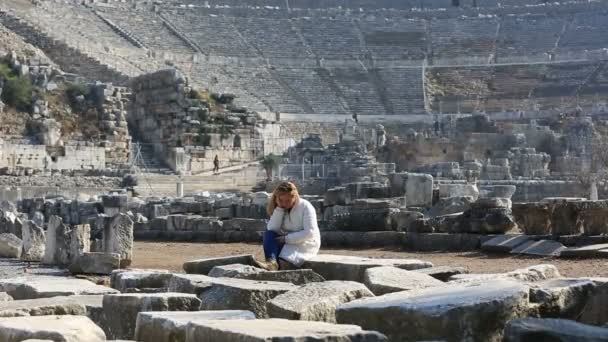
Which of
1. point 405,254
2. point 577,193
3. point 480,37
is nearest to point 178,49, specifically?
point 480,37

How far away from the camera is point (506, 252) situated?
12219 mm

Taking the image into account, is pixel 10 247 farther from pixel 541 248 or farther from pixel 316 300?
pixel 316 300

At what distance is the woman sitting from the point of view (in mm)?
9695

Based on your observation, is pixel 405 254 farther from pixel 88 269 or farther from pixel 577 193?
pixel 577 193

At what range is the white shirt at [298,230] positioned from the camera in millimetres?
9680

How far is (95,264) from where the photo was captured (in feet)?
37.6

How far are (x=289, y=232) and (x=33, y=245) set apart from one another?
18.5 feet

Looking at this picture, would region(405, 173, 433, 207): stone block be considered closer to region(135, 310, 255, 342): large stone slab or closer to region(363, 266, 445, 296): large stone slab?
region(363, 266, 445, 296): large stone slab

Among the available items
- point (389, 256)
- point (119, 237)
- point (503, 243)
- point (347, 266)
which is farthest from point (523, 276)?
point (119, 237)

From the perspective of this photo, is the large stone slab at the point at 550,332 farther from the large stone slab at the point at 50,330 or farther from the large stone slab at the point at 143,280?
the large stone slab at the point at 143,280

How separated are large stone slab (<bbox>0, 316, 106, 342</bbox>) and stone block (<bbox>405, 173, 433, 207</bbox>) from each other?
41.5 ft

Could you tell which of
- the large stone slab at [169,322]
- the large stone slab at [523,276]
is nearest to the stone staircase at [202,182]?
the large stone slab at [523,276]

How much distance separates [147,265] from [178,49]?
4235cm

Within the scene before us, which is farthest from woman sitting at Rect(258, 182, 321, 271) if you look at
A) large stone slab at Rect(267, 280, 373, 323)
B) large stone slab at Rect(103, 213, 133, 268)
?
large stone slab at Rect(103, 213, 133, 268)
